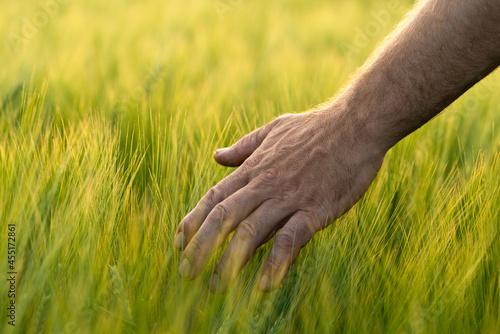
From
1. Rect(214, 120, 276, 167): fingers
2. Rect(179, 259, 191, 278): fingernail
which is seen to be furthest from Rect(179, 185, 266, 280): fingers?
Answer: Rect(214, 120, 276, 167): fingers

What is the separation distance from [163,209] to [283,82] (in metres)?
0.80

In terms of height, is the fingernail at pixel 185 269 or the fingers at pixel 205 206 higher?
the fingers at pixel 205 206

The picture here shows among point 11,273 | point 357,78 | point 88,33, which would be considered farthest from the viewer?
point 88,33

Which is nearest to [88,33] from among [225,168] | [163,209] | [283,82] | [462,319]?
[283,82]

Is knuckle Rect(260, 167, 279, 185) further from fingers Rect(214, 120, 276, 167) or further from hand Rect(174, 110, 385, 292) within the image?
fingers Rect(214, 120, 276, 167)

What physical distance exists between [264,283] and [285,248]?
0.08 m

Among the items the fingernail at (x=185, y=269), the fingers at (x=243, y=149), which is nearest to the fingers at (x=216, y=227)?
the fingernail at (x=185, y=269)

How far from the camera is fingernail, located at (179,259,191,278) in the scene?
652 millimetres

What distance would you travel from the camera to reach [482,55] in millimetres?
710

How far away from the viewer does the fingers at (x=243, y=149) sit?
0.91m

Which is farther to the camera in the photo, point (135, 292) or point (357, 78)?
point (357, 78)

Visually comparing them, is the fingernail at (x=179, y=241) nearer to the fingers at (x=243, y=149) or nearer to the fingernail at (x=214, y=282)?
the fingernail at (x=214, y=282)

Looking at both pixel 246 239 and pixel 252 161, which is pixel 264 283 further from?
pixel 252 161

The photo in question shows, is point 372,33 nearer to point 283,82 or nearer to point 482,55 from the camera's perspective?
point 283,82
